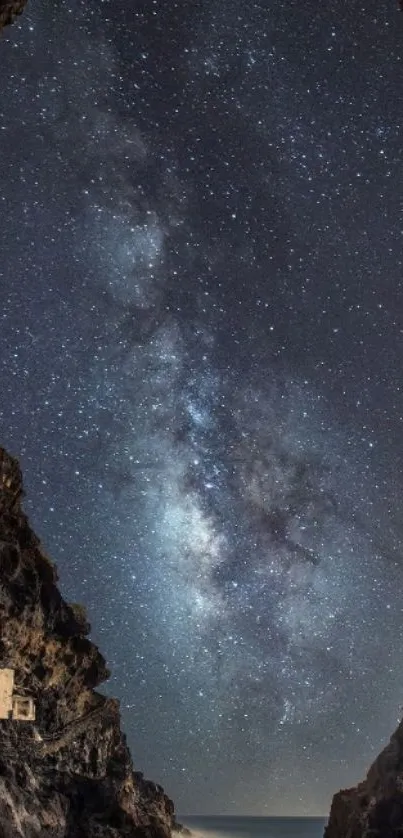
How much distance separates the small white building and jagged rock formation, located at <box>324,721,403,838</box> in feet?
72.8

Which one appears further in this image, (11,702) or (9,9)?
(11,702)

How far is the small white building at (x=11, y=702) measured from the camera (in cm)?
→ 2533

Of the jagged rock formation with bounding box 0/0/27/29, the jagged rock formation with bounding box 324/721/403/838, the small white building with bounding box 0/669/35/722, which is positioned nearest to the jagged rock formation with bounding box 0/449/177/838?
the small white building with bounding box 0/669/35/722

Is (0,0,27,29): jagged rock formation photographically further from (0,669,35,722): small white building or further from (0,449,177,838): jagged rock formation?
(0,669,35,722): small white building

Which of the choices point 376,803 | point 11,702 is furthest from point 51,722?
point 376,803

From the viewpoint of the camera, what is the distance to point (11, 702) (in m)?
25.8

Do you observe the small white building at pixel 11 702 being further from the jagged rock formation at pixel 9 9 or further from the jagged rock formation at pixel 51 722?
the jagged rock formation at pixel 9 9

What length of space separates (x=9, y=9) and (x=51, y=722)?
92.3 feet

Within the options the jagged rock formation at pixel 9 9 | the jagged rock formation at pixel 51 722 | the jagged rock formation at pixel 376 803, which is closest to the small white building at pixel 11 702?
the jagged rock formation at pixel 51 722

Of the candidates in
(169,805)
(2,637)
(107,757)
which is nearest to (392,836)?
(169,805)

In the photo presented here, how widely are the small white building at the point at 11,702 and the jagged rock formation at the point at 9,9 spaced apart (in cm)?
2116

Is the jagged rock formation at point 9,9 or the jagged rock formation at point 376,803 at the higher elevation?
the jagged rock formation at point 9,9

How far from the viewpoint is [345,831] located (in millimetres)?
42750

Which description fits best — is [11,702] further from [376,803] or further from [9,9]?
[376,803]
